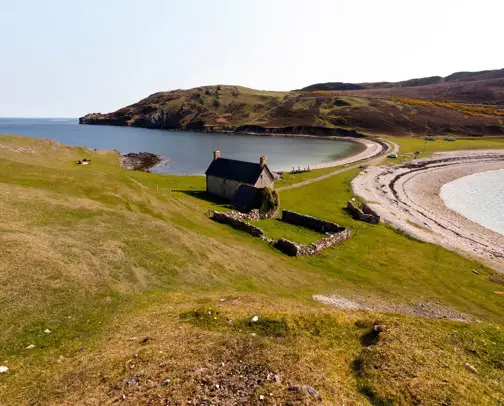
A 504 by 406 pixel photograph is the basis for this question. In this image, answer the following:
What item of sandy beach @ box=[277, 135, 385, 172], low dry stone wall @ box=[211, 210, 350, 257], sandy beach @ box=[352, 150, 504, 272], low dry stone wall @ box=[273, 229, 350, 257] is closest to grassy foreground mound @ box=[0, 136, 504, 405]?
low dry stone wall @ box=[273, 229, 350, 257]

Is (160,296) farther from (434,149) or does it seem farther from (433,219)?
(434,149)

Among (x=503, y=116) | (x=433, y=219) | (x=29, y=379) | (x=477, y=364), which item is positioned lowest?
(x=433, y=219)

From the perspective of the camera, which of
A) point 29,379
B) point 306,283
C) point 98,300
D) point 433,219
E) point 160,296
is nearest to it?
point 29,379

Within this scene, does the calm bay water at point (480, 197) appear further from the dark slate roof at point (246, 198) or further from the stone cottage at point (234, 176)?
the dark slate roof at point (246, 198)

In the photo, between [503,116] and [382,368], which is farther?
[503,116]

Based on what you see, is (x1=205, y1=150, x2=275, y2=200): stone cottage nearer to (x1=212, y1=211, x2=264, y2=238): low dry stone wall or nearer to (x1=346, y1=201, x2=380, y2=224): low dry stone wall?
(x1=212, y1=211, x2=264, y2=238): low dry stone wall

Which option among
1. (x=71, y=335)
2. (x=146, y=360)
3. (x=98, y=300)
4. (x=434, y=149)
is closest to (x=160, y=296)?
(x=98, y=300)

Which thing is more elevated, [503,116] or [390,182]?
[503,116]
